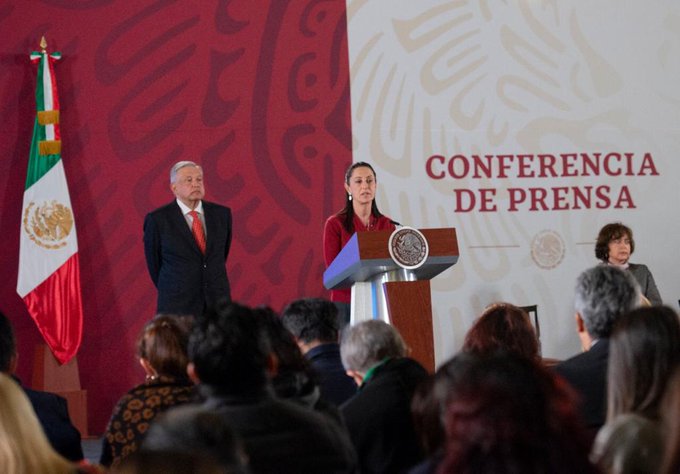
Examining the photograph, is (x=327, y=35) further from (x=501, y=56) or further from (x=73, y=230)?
(x=73, y=230)

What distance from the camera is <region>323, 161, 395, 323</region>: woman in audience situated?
4910 mm

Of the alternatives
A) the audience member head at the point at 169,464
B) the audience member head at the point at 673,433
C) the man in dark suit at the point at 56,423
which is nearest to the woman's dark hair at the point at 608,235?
the man in dark suit at the point at 56,423

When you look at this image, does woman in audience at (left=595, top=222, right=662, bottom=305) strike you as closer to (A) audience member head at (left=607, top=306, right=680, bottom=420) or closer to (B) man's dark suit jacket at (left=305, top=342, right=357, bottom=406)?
(B) man's dark suit jacket at (left=305, top=342, right=357, bottom=406)

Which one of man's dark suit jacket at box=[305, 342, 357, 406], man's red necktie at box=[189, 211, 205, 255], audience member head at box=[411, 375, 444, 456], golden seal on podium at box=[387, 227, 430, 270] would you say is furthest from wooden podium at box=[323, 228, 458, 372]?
audience member head at box=[411, 375, 444, 456]

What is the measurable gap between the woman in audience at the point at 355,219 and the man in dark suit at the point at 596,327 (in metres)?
2.03

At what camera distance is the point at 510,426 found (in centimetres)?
140

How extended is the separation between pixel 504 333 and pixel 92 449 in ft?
11.8

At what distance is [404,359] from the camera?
286 cm

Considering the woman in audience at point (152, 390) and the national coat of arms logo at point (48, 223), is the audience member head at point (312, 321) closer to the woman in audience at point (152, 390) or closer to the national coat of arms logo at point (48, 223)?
the woman in audience at point (152, 390)

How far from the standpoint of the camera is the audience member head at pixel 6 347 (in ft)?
8.87

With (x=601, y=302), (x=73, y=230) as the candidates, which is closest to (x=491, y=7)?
(x=73, y=230)

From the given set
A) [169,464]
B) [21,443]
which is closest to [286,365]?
[21,443]

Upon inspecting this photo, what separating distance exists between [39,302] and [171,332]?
3.66 meters

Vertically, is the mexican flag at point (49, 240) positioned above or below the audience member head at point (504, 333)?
above
